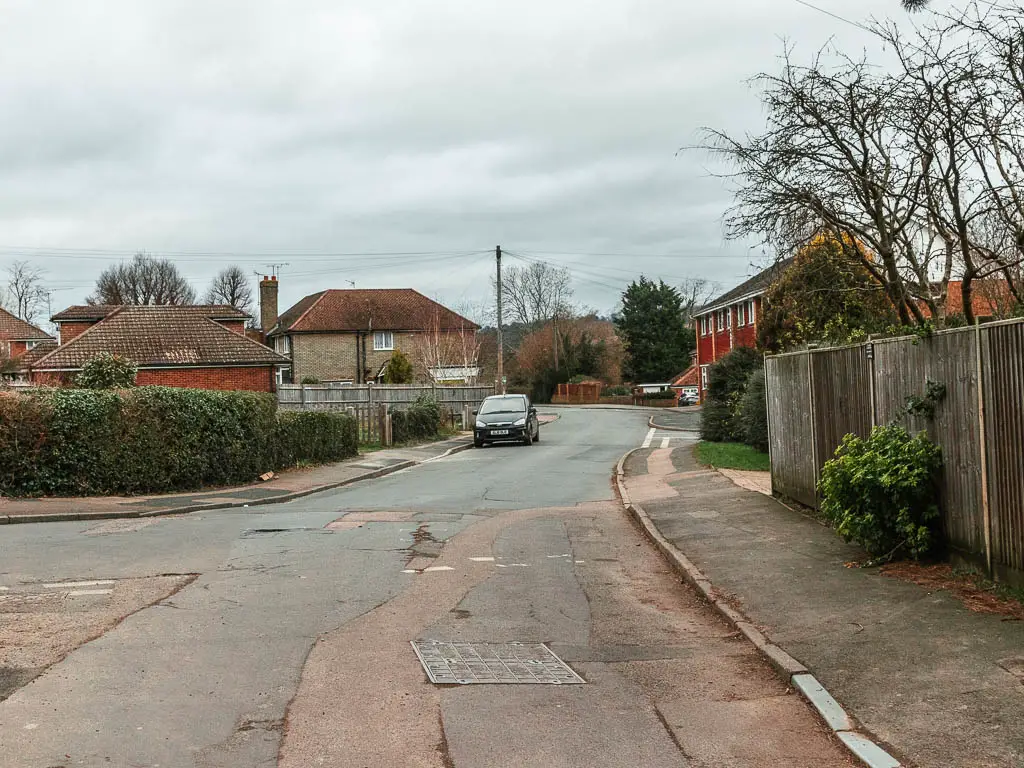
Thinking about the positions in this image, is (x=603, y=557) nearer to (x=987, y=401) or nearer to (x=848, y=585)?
(x=848, y=585)

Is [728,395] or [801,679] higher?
[728,395]

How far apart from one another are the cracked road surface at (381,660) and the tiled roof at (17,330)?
2482 inches

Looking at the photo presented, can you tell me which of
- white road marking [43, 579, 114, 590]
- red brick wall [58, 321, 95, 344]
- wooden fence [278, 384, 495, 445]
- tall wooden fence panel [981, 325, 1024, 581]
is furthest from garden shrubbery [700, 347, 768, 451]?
red brick wall [58, 321, 95, 344]

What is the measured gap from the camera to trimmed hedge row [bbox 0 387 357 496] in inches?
703

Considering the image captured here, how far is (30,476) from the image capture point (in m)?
17.9

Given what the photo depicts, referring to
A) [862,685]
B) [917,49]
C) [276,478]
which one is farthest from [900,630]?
[276,478]

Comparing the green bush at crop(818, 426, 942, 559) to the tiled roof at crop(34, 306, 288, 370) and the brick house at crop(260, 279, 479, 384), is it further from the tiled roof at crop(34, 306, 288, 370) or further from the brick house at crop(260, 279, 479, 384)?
the brick house at crop(260, 279, 479, 384)

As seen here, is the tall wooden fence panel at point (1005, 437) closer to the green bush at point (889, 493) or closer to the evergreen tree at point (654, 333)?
the green bush at point (889, 493)

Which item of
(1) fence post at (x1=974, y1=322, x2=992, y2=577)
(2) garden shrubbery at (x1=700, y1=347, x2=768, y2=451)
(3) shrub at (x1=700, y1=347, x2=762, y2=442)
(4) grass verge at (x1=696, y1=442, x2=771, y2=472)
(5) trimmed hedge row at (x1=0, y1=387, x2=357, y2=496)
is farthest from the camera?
(3) shrub at (x1=700, y1=347, x2=762, y2=442)

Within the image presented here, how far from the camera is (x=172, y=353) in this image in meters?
35.4

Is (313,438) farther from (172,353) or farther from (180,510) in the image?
(172,353)

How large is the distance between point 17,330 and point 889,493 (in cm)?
7439

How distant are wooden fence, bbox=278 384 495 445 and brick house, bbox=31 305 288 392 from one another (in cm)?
272

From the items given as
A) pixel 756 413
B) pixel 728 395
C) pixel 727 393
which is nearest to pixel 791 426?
pixel 756 413
